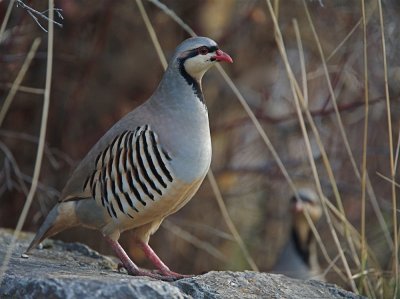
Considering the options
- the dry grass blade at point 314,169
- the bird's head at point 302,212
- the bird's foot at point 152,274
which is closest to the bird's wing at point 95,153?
the bird's foot at point 152,274

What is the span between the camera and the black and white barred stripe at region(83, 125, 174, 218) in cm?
366

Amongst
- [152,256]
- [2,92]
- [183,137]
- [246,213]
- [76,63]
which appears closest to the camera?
[183,137]

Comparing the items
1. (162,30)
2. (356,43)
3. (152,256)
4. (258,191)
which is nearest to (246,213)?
(258,191)

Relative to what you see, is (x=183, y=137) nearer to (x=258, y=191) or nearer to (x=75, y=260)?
(x=75, y=260)

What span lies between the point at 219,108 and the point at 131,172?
3543mm

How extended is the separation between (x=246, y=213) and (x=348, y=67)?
2727 millimetres

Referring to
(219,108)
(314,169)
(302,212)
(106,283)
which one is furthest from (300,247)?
(106,283)

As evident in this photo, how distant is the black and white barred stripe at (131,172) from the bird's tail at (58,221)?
20cm

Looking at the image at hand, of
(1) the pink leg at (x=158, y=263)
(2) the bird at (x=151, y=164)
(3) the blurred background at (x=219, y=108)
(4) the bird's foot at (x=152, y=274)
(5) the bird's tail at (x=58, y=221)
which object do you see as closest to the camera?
(4) the bird's foot at (x=152, y=274)

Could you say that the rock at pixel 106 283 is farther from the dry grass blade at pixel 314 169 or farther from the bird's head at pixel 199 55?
the bird's head at pixel 199 55

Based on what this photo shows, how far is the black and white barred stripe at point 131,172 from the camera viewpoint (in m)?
3.66

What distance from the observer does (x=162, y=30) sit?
687 cm

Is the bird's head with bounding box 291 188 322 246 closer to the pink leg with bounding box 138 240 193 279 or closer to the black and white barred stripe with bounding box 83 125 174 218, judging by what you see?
the pink leg with bounding box 138 240 193 279

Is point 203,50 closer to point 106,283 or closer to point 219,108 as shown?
point 106,283
